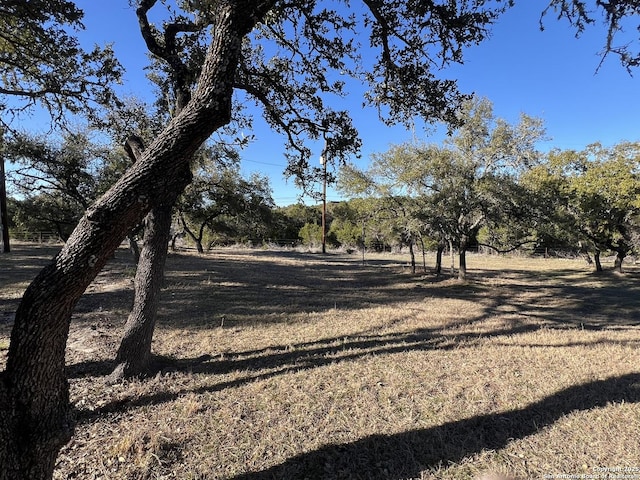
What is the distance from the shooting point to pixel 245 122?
647cm

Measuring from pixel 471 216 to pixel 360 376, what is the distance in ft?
35.8

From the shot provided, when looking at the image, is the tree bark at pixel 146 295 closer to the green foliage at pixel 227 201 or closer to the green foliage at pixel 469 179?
the green foliage at pixel 469 179

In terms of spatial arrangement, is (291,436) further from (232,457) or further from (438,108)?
(438,108)

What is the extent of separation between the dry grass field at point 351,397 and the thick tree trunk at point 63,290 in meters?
0.86

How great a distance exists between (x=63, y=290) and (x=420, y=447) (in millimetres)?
2849

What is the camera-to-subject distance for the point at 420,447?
2.88 meters

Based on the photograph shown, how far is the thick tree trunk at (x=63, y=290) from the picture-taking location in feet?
→ 6.33

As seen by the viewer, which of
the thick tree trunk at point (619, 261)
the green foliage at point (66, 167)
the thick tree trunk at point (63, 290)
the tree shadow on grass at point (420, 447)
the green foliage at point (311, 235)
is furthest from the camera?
the green foliage at point (311, 235)

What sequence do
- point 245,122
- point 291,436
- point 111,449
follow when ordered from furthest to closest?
point 245,122
point 291,436
point 111,449

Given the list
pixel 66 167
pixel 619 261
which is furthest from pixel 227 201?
pixel 619 261

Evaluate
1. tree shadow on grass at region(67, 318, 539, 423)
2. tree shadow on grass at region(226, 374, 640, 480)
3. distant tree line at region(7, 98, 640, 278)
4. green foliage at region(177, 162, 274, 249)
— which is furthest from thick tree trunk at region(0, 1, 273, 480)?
green foliage at region(177, 162, 274, 249)

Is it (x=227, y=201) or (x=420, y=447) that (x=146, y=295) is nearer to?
(x=420, y=447)

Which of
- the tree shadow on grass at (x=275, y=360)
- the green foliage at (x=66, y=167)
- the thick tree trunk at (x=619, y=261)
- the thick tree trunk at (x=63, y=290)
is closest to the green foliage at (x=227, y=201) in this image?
the green foliage at (x=66, y=167)

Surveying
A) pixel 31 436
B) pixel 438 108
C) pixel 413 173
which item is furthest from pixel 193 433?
pixel 413 173
